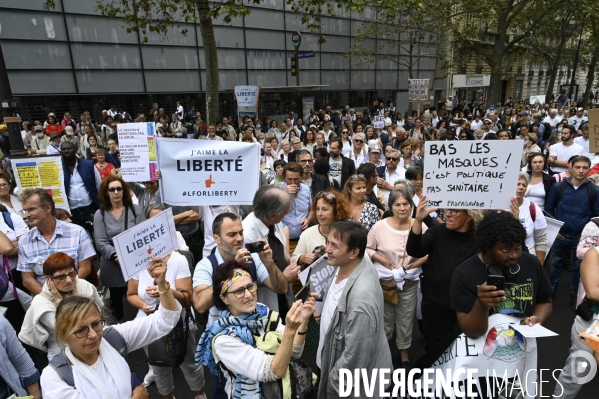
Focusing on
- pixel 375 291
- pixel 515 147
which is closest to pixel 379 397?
pixel 375 291

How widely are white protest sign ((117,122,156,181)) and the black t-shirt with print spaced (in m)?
4.14

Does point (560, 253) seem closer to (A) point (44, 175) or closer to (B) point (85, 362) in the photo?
(B) point (85, 362)

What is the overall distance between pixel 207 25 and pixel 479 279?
10778mm

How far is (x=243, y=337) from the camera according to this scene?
2.19 m

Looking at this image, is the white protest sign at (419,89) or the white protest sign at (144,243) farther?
the white protest sign at (419,89)

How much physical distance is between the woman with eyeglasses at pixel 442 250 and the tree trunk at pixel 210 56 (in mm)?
9436

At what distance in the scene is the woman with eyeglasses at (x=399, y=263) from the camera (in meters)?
3.60

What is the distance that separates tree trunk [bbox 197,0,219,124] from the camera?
35.1 feet

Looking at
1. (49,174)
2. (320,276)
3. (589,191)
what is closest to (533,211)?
(589,191)

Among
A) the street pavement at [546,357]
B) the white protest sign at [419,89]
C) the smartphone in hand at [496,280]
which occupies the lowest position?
the street pavement at [546,357]

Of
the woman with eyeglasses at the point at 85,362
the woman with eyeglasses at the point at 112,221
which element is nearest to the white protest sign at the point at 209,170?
the woman with eyeglasses at the point at 112,221

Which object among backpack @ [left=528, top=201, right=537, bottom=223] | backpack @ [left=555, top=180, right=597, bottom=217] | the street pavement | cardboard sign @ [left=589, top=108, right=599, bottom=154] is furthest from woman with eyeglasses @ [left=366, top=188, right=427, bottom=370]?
cardboard sign @ [left=589, top=108, right=599, bottom=154]

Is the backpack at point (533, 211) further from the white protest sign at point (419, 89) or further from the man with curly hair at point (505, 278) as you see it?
the white protest sign at point (419, 89)

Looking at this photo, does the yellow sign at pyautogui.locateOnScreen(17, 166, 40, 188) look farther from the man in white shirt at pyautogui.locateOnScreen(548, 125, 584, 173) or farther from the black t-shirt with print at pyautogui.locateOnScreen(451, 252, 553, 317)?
the man in white shirt at pyautogui.locateOnScreen(548, 125, 584, 173)
